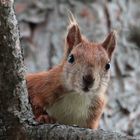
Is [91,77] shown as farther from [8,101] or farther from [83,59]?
[8,101]

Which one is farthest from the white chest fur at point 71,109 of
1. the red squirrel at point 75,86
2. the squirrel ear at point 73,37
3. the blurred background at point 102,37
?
the blurred background at point 102,37

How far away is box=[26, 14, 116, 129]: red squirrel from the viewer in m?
3.42

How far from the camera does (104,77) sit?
3613mm

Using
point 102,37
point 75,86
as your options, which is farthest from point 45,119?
point 102,37

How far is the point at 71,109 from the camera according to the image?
11.7 ft

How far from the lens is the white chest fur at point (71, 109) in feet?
11.6

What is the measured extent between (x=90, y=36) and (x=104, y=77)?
8.01ft

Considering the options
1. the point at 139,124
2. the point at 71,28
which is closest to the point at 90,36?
the point at 139,124

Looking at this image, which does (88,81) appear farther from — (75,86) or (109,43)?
(109,43)

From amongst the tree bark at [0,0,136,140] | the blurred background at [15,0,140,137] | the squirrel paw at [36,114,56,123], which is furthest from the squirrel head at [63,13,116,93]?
the blurred background at [15,0,140,137]

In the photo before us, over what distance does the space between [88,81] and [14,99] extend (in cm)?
56

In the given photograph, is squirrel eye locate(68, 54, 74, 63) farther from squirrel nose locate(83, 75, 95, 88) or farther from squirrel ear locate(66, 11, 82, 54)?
squirrel nose locate(83, 75, 95, 88)

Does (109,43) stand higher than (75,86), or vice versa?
(109,43)

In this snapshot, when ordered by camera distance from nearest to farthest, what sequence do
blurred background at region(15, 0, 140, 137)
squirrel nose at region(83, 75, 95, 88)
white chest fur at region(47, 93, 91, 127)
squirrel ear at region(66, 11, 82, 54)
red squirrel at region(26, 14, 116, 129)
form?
squirrel nose at region(83, 75, 95, 88), red squirrel at region(26, 14, 116, 129), white chest fur at region(47, 93, 91, 127), squirrel ear at region(66, 11, 82, 54), blurred background at region(15, 0, 140, 137)
